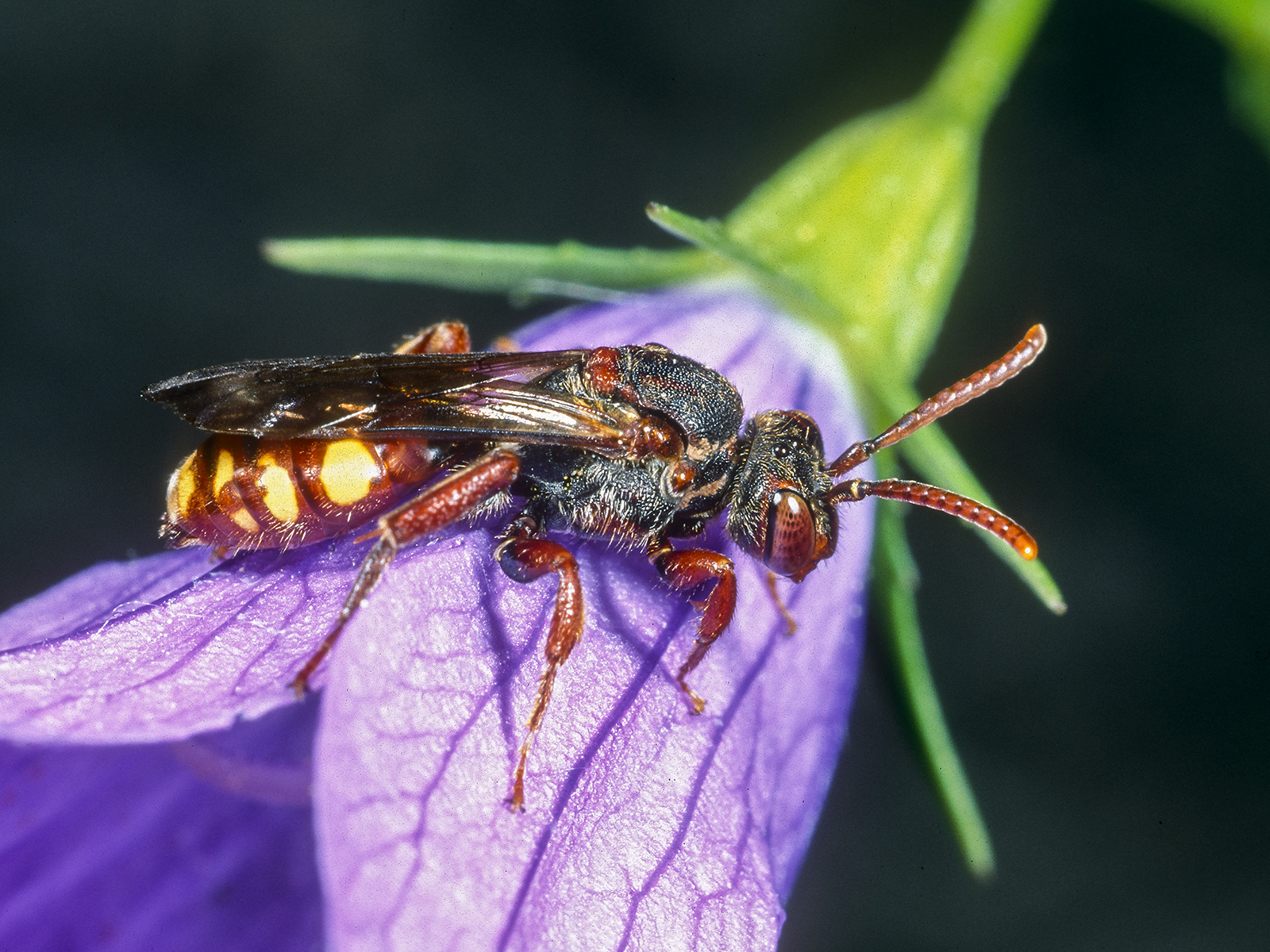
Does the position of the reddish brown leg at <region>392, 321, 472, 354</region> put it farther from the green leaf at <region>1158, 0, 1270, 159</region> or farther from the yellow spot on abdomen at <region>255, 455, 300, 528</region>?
the green leaf at <region>1158, 0, 1270, 159</region>

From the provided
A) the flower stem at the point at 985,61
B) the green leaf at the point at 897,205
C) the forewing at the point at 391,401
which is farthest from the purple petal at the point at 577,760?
the flower stem at the point at 985,61

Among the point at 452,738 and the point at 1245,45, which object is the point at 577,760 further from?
the point at 1245,45

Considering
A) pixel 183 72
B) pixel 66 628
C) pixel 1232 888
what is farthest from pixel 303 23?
pixel 1232 888

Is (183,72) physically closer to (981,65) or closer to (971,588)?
(981,65)

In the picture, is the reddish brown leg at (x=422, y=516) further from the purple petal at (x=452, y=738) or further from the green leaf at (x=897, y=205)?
the green leaf at (x=897, y=205)

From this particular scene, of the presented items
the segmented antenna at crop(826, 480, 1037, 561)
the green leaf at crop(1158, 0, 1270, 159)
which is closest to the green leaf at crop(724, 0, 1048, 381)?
the green leaf at crop(1158, 0, 1270, 159)
